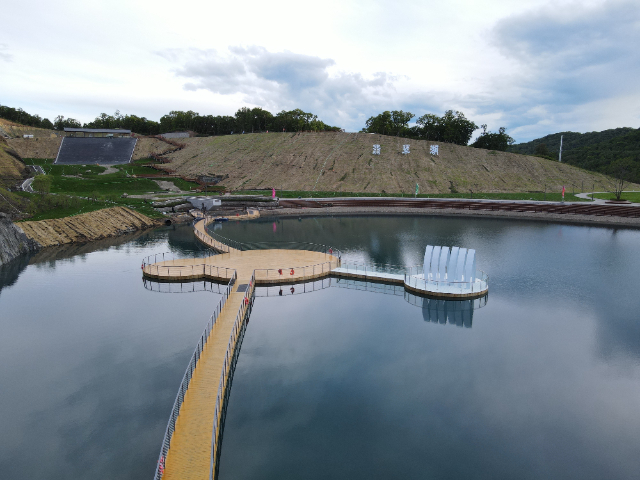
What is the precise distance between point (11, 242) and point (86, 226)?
10.7 m

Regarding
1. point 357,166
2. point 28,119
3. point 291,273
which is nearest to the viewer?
point 291,273

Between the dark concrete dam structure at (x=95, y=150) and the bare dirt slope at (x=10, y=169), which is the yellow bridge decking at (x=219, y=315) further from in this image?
the dark concrete dam structure at (x=95, y=150)

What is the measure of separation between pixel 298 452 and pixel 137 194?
3000 inches

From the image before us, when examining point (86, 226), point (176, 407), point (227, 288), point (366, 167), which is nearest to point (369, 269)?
point (227, 288)

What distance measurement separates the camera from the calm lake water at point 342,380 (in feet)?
45.2

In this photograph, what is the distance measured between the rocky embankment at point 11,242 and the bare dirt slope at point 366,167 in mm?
Result: 54910

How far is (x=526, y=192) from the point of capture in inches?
3652

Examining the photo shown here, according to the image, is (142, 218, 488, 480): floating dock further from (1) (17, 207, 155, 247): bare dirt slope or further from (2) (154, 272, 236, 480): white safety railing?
(1) (17, 207, 155, 247): bare dirt slope

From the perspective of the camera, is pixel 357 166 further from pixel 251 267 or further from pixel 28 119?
pixel 28 119

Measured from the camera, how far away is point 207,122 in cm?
15762

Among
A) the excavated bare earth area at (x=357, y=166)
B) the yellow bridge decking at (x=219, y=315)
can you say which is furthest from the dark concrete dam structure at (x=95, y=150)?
the yellow bridge decking at (x=219, y=315)

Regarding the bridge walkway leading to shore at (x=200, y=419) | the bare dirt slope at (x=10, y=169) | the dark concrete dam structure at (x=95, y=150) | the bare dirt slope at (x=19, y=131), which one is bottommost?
the bridge walkway leading to shore at (x=200, y=419)

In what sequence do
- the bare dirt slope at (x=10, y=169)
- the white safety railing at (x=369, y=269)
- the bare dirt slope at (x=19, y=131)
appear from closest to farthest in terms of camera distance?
the white safety railing at (x=369, y=269)
the bare dirt slope at (x=10, y=169)
the bare dirt slope at (x=19, y=131)

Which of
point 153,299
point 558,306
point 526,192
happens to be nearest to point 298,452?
point 153,299
